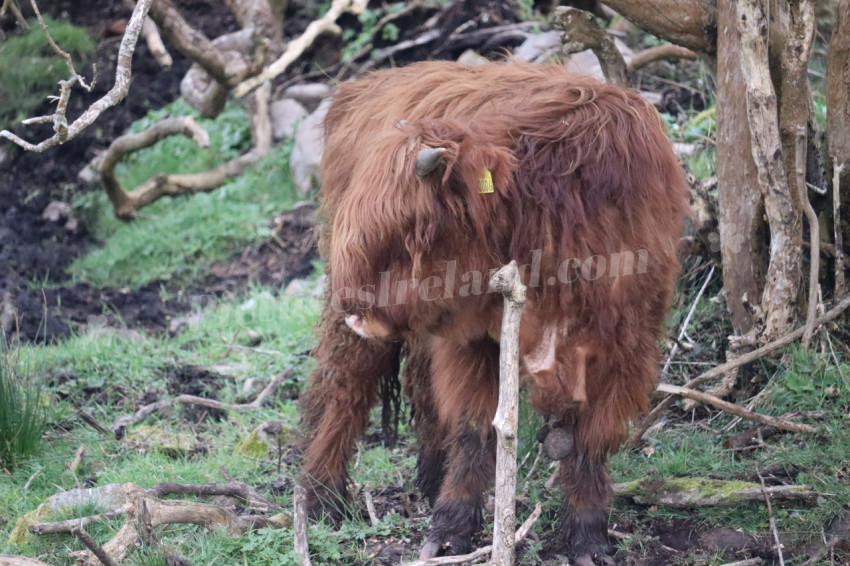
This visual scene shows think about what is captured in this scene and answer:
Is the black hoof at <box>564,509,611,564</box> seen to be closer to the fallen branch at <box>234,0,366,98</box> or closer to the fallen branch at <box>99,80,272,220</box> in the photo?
the fallen branch at <box>99,80,272,220</box>

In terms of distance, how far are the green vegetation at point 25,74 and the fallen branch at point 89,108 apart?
6.80 meters

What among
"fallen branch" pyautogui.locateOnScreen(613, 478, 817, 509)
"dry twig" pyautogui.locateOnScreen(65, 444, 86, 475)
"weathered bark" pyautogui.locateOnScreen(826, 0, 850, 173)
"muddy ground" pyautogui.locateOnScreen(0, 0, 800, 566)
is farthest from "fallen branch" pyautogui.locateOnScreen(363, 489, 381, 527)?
"weathered bark" pyautogui.locateOnScreen(826, 0, 850, 173)

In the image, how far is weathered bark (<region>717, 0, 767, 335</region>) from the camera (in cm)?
395

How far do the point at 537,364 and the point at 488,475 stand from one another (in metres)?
0.53

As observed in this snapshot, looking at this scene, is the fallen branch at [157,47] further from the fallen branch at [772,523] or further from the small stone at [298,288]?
the fallen branch at [772,523]

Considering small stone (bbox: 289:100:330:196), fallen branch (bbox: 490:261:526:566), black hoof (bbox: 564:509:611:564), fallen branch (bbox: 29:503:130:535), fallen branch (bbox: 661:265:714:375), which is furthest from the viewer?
small stone (bbox: 289:100:330:196)

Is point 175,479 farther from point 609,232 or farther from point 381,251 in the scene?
point 609,232

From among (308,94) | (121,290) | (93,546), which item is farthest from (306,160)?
(93,546)

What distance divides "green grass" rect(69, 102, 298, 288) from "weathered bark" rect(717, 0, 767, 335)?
4533 mm

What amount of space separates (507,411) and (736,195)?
2.03 metres

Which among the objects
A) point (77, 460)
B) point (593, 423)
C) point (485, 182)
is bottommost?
point (77, 460)

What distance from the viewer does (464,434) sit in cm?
342

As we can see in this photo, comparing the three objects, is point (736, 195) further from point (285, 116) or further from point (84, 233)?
point (84, 233)

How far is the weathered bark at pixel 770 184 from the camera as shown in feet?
11.8
